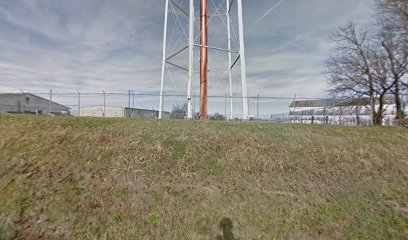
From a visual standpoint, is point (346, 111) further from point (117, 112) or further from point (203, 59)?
point (117, 112)

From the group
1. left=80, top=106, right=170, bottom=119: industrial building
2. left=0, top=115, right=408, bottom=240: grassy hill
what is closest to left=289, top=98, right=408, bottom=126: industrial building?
left=80, top=106, right=170, bottom=119: industrial building

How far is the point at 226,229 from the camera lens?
5652 millimetres

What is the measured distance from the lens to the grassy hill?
5.61 m

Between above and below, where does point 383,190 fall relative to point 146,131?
below

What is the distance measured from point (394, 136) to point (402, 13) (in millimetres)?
16399

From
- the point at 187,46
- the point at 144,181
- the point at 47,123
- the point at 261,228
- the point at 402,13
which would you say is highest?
the point at 402,13

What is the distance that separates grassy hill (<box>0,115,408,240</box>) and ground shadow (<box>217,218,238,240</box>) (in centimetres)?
2

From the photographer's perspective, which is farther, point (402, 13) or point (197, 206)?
point (402, 13)

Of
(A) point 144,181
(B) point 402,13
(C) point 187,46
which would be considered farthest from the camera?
(B) point 402,13

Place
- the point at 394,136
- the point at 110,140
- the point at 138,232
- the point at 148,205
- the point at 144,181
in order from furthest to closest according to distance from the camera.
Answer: the point at 394,136, the point at 110,140, the point at 144,181, the point at 148,205, the point at 138,232

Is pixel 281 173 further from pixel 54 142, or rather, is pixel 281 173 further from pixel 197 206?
pixel 54 142

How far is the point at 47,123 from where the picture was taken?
9.45 m

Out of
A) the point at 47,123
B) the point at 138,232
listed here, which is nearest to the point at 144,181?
the point at 138,232

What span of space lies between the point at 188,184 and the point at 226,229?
65.5 inches
